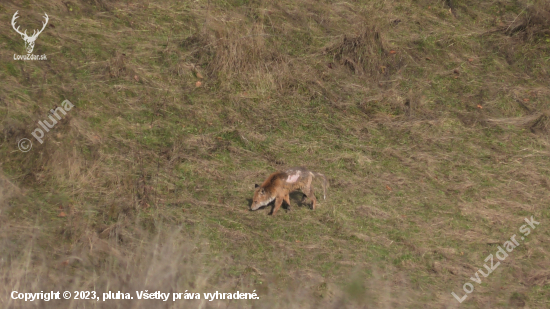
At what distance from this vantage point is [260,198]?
7.32 m

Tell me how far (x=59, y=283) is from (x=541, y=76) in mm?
10428

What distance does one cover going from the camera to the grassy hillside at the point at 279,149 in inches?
252

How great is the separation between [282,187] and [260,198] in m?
0.37

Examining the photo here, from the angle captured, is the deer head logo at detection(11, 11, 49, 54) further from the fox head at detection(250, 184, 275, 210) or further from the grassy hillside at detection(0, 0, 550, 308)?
the fox head at detection(250, 184, 275, 210)

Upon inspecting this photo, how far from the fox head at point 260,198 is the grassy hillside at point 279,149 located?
9.1 inches

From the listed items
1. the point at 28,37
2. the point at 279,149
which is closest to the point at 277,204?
the point at 279,149

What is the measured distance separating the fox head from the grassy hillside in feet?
0.76

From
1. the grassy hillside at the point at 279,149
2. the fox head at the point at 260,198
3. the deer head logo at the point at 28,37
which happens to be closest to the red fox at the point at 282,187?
the fox head at the point at 260,198

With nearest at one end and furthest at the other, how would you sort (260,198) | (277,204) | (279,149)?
(260,198)
(277,204)
(279,149)

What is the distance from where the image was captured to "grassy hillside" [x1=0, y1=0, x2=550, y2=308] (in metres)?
6.39

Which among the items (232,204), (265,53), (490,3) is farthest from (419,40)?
(232,204)

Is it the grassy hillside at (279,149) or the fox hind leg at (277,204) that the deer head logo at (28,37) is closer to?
the grassy hillside at (279,149)

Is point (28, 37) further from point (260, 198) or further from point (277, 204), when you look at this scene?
point (277, 204)

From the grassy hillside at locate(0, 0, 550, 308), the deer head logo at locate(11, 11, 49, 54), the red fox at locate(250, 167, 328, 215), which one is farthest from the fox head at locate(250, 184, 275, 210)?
the deer head logo at locate(11, 11, 49, 54)
